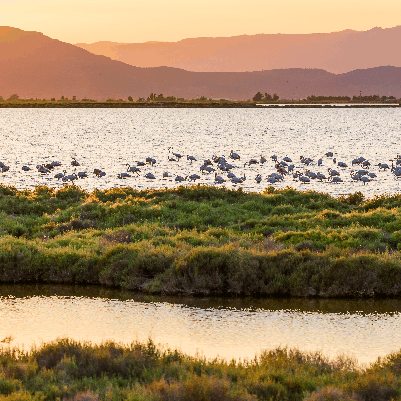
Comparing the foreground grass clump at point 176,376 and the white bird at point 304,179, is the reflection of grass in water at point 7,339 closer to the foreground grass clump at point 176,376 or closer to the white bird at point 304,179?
the foreground grass clump at point 176,376

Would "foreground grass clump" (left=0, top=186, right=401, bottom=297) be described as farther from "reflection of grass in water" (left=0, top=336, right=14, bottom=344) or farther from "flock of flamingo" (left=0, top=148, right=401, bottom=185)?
"flock of flamingo" (left=0, top=148, right=401, bottom=185)

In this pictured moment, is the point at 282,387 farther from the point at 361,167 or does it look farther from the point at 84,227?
the point at 361,167

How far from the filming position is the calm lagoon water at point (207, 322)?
15.6m

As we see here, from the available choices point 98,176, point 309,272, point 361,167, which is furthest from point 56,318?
point 361,167

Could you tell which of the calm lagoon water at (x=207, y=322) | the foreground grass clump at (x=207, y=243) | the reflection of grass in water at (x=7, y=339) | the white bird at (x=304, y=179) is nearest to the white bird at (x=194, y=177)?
the white bird at (x=304, y=179)

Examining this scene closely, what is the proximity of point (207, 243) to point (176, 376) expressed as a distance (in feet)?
35.8

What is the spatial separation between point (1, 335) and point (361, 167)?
169ft

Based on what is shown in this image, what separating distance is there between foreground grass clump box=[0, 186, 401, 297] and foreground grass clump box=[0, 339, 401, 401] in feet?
21.1

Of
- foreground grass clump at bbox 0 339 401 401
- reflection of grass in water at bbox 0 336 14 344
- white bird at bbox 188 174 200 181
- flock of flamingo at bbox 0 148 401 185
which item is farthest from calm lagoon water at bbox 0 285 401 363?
white bird at bbox 188 174 200 181

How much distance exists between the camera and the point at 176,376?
12.0 meters

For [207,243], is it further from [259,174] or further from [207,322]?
[259,174]

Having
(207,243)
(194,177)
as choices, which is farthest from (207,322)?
(194,177)

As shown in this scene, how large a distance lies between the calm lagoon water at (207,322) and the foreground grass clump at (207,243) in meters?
0.76

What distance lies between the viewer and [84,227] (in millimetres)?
26438
